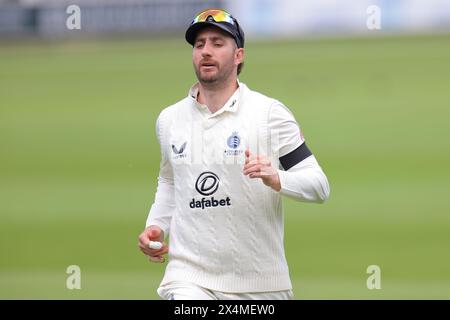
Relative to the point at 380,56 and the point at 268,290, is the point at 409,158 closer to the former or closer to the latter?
the point at 380,56

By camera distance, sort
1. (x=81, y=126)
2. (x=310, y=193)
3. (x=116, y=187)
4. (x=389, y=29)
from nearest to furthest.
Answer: (x=310, y=193) → (x=116, y=187) → (x=81, y=126) → (x=389, y=29)

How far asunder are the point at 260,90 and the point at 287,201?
4.63 m

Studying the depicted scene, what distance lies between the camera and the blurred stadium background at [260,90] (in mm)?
9180

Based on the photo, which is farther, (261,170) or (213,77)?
(213,77)

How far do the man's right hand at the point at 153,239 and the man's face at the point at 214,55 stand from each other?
2.30ft

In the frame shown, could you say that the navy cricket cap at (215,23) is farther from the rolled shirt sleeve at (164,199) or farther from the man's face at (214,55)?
the rolled shirt sleeve at (164,199)

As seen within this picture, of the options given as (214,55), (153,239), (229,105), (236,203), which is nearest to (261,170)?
(236,203)

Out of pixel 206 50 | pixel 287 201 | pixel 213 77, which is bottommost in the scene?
pixel 213 77

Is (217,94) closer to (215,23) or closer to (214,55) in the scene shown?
(214,55)

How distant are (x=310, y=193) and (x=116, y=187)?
7.53m

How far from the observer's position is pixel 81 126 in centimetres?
1478

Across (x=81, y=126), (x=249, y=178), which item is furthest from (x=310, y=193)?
(x=81, y=126)

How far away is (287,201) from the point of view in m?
11.1

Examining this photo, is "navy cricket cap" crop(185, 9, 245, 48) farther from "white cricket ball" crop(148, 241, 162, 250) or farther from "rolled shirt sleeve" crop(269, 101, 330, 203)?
"white cricket ball" crop(148, 241, 162, 250)
